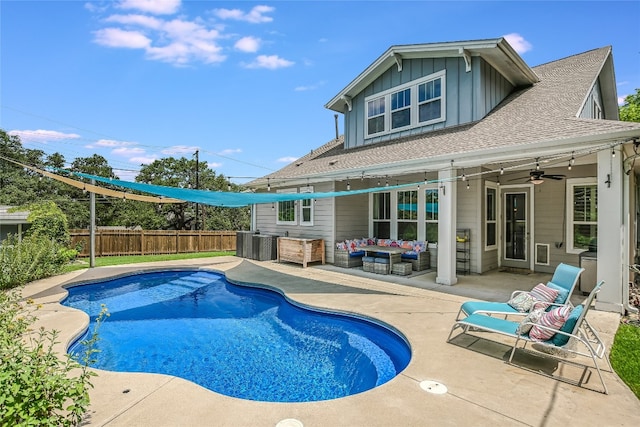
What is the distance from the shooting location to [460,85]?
8.17 m

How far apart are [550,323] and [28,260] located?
1003 centimetres

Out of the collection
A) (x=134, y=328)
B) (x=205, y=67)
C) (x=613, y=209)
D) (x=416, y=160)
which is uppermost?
(x=205, y=67)

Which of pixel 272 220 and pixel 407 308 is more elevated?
pixel 272 220

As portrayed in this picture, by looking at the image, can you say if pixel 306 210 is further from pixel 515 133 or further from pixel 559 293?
pixel 559 293

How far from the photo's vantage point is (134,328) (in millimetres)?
5586

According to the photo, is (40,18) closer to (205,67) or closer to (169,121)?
(205,67)

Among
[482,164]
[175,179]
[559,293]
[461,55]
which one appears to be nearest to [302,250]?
[482,164]

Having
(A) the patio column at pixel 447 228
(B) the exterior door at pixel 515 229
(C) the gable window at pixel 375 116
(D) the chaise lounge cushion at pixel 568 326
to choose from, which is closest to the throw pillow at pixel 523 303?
(D) the chaise lounge cushion at pixel 568 326

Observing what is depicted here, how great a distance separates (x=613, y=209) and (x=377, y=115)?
6.35 meters

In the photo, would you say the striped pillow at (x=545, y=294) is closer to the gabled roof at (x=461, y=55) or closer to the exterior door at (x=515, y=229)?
the exterior door at (x=515, y=229)

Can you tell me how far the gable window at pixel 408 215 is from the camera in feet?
29.6

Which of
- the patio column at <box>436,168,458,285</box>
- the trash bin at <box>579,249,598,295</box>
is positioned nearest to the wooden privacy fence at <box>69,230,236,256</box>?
the patio column at <box>436,168,458,285</box>

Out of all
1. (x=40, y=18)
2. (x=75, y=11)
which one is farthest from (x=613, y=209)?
(x=40, y=18)

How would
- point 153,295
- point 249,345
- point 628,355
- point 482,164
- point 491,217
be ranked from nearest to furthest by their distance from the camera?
point 628,355 → point 249,345 → point 482,164 → point 153,295 → point 491,217
